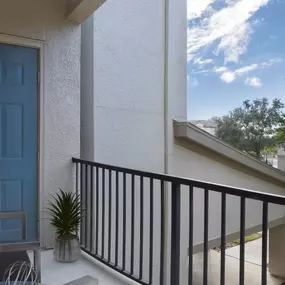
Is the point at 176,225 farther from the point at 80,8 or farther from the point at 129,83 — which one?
the point at 129,83

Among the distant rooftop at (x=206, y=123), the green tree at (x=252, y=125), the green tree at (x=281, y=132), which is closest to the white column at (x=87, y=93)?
the distant rooftop at (x=206, y=123)

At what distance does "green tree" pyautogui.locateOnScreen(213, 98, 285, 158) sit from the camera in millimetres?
5969

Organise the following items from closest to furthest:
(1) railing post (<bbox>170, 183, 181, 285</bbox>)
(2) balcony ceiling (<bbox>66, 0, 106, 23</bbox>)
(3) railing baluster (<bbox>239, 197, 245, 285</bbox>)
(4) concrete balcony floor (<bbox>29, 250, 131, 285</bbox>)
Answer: (3) railing baluster (<bbox>239, 197, 245, 285</bbox>)
(1) railing post (<bbox>170, 183, 181, 285</bbox>)
(4) concrete balcony floor (<bbox>29, 250, 131, 285</bbox>)
(2) balcony ceiling (<bbox>66, 0, 106, 23</bbox>)

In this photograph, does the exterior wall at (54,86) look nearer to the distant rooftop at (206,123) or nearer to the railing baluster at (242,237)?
the railing baluster at (242,237)

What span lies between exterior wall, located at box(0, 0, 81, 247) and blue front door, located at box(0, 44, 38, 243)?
0.08 m

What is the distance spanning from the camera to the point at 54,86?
296cm

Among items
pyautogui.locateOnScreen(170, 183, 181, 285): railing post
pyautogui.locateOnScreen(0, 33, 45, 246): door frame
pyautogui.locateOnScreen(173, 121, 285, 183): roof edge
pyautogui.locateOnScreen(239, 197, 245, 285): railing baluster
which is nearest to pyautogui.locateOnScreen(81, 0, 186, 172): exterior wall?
pyautogui.locateOnScreen(173, 121, 285, 183): roof edge

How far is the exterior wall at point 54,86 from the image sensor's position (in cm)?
286

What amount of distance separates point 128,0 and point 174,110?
5.23 feet

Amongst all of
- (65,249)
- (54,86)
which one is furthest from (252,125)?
(65,249)

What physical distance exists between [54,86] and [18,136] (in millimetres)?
598

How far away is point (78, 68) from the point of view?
3.11m

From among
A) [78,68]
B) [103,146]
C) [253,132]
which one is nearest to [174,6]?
[78,68]

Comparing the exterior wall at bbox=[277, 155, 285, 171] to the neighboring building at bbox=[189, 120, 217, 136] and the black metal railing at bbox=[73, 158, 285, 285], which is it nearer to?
the neighboring building at bbox=[189, 120, 217, 136]
